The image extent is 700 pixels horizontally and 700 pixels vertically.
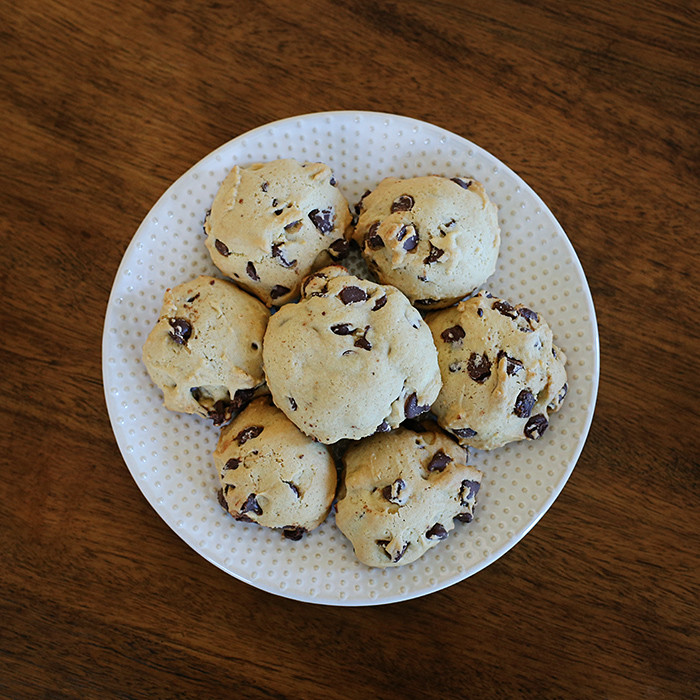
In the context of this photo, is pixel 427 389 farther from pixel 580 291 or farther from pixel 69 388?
pixel 69 388

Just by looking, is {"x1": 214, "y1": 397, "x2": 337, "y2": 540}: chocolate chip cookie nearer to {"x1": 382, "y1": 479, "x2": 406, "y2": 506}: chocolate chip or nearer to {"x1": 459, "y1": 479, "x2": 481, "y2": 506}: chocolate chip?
{"x1": 382, "y1": 479, "x2": 406, "y2": 506}: chocolate chip

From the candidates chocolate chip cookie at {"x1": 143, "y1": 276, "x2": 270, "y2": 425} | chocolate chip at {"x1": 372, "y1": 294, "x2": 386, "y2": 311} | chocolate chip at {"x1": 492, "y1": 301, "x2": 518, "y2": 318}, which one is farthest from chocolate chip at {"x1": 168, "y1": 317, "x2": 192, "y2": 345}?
chocolate chip at {"x1": 492, "y1": 301, "x2": 518, "y2": 318}

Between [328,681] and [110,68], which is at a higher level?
[110,68]

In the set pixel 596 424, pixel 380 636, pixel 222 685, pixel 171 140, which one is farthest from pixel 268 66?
pixel 222 685

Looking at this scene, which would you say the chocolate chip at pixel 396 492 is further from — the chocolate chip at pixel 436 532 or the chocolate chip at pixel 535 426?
the chocolate chip at pixel 535 426

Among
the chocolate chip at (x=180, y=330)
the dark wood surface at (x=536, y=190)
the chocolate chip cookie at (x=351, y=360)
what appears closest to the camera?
the chocolate chip cookie at (x=351, y=360)

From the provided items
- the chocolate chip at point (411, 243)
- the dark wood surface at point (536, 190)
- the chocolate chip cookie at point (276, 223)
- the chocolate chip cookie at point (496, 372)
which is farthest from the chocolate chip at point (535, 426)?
the chocolate chip cookie at point (276, 223)

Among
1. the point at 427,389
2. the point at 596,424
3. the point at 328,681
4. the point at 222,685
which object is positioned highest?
the point at 427,389
